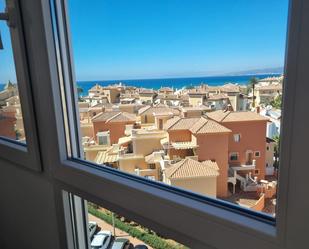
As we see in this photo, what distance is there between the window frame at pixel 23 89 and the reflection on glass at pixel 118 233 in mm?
293

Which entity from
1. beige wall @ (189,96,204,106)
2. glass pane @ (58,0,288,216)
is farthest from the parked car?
beige wall @ (189,96,204,106)

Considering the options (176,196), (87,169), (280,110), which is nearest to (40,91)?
(87,169)

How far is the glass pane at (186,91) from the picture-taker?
0.56 metres

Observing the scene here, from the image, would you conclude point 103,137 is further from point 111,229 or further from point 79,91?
point 111,229

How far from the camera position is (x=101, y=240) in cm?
100

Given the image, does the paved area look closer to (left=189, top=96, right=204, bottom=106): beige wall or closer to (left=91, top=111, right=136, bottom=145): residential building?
(left=91, top=111, right=136, bottom=145): residential building

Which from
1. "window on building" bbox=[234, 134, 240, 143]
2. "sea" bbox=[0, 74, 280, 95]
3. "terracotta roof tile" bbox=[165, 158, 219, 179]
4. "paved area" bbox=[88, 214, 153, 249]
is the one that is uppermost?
"sea" bbox=[0, 74, 280, 95]

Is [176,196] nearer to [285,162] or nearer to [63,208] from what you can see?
[285,162]

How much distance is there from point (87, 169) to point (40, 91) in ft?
1.01

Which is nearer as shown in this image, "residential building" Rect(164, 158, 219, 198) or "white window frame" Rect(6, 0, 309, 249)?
"white window frame" Rect(6, 0, 309, 249)

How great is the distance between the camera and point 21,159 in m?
1.08

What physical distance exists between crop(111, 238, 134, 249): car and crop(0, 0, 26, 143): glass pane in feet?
1.78

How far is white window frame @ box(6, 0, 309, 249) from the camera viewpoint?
1.44 feet

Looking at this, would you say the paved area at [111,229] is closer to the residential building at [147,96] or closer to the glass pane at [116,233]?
the glass pane at [116,233]
